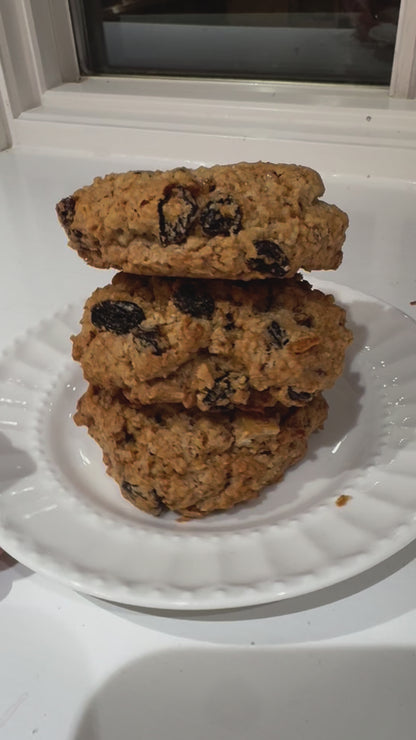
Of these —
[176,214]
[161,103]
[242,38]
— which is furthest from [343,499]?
[242,38]

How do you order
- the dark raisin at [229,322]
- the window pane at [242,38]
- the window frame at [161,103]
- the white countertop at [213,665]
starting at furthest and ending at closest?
the window pane at [242,38] → the window frame at [161,103] → the dark raisin at [229,322] → the white countertop at [213,665]

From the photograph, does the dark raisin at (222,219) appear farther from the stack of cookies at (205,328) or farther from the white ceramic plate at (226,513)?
the white ceramic plate at (226,513)

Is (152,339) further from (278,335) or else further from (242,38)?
(242,38)

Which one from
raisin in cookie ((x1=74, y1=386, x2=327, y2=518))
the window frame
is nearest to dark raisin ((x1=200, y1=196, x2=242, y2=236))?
raisin in cookie ((x1=74, y1=386, x2=327, y2=518))

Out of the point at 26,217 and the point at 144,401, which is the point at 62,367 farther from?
the point at 26,217

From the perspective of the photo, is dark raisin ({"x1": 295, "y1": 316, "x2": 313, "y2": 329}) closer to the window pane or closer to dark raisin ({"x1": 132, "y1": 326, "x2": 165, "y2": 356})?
dark raisin ({"x1": 132, "y1": 326, "x2": 165, "y2": 356})

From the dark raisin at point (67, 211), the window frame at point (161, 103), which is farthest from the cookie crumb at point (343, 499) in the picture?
the window frame at point (161, 103)

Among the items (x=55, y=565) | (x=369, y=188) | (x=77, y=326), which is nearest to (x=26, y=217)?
(x=77, y=326)
